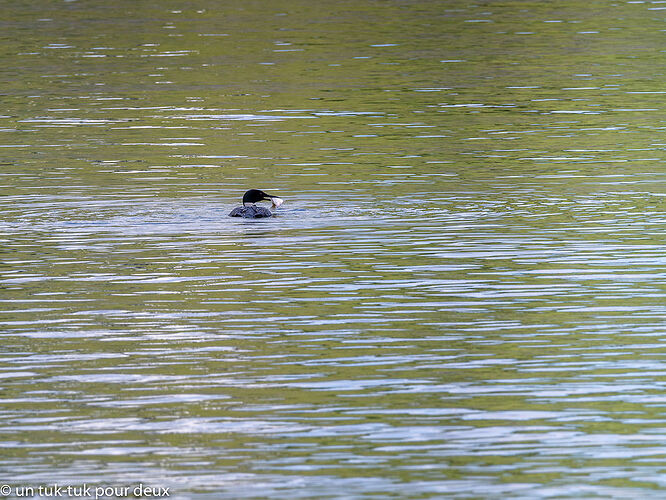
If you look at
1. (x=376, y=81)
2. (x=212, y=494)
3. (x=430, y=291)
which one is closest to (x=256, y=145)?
(x=376, y=81)

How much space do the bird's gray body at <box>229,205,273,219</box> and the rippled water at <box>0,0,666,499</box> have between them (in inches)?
6.3

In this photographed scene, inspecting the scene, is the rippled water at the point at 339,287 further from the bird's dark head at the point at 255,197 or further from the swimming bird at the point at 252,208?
the bird's dark head at the point at 255,197

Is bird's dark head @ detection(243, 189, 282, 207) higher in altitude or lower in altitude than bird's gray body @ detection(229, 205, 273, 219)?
higher

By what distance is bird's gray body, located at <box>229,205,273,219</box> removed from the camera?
21.8 m

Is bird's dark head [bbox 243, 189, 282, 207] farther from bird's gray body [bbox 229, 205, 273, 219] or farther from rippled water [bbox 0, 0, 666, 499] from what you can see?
rippled water [bbox 0, 0, 666, 499]

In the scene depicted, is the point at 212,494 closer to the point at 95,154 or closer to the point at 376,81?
the point at 95,154

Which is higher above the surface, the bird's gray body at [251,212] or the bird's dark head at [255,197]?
the bird's dark head at [255,197]

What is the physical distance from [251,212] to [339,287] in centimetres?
451

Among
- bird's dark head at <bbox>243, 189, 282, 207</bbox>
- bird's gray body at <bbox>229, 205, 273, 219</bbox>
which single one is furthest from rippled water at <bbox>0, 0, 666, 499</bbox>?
bird's dark head at <bbox>243, 189, 282, 207</bbox>

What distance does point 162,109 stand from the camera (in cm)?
3509

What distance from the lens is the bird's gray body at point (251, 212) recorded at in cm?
2175

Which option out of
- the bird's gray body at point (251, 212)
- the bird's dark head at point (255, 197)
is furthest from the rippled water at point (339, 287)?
the bird's dark head at point (255, 197)

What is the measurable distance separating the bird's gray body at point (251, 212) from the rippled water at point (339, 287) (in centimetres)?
16

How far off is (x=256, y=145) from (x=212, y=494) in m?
18.8
